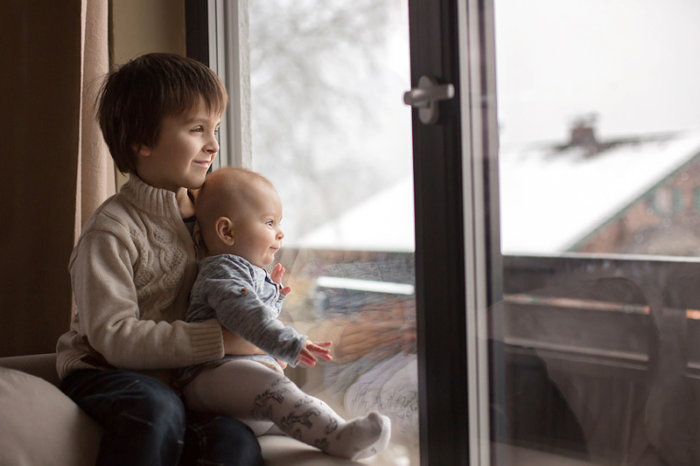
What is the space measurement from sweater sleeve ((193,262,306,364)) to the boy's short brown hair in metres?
0.32

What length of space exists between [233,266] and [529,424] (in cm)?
62

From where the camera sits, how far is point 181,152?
4.53 feet

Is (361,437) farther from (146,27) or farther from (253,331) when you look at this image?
(146,27)

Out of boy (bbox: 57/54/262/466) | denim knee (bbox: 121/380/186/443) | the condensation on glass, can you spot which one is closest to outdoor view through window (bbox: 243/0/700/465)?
the condensation on glass

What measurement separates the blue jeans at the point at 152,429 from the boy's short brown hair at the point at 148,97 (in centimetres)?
47

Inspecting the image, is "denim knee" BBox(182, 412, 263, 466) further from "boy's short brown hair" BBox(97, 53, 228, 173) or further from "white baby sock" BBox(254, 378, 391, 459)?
"boy's short brown hair" BBox(97, 53, 228, 173)

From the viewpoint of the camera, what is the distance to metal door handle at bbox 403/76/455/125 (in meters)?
1.24

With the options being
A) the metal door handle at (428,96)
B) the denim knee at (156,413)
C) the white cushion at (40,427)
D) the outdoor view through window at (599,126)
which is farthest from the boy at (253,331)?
the outdoor view through window at (599,126)

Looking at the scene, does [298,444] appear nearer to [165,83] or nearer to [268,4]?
[165,83]

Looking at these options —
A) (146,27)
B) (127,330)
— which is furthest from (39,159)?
(127,330)

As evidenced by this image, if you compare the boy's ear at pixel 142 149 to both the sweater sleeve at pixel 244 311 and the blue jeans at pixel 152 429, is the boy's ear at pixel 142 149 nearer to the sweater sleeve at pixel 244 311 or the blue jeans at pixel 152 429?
the sweater sleeve at pixel 244 311

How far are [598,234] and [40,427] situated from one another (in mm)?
984

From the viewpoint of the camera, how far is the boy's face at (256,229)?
134cm

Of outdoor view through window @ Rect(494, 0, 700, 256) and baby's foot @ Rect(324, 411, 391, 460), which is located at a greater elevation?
outdoor view through window @ Rect(494, 0, 700, 256)
